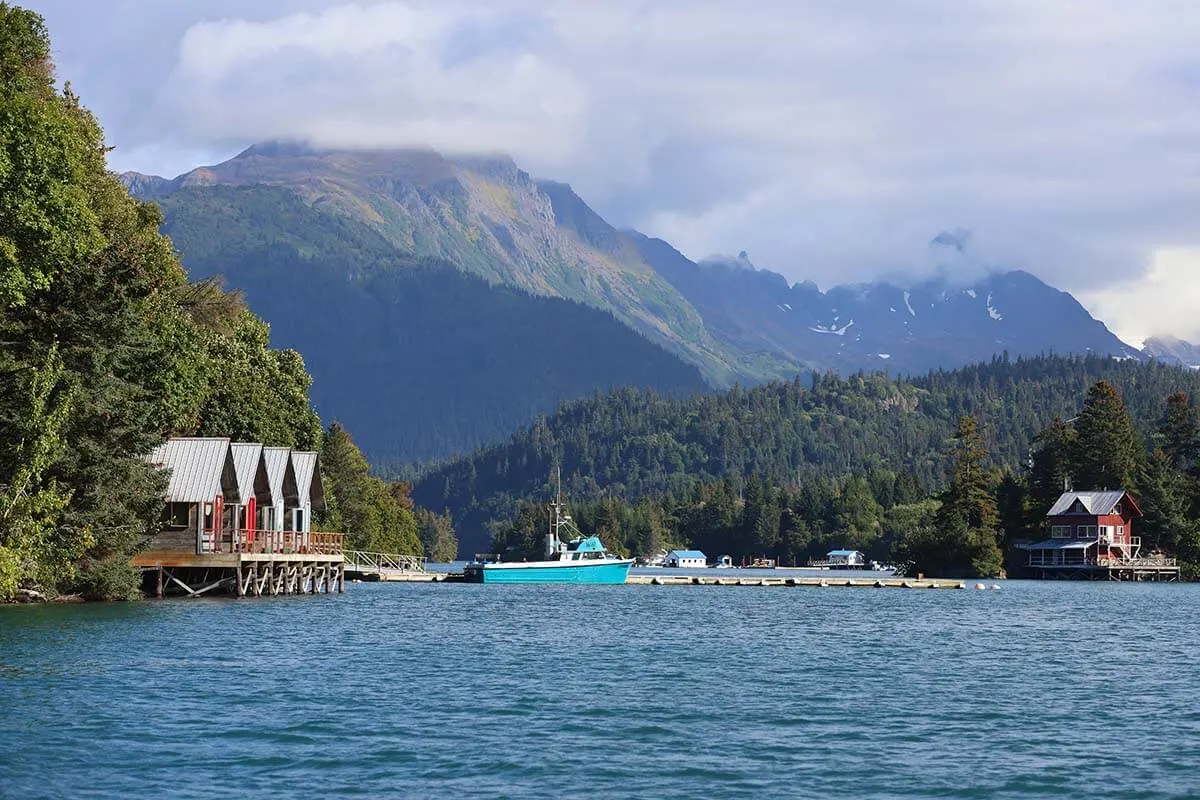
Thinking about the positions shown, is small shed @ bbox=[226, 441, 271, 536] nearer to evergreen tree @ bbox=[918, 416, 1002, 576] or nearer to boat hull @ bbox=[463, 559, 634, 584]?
boat hull @ bbox=[463, 559, 634, 584]

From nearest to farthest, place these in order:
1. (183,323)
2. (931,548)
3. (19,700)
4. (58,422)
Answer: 1. (19,700)
2. (58,422)
3. (183,323)
4. (931,548)

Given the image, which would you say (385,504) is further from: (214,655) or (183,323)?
(214,655)

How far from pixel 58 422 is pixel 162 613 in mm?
11863

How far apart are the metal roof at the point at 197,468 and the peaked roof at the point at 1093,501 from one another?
99794 millimetres

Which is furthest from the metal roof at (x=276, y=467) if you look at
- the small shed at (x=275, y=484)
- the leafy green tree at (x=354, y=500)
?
the leafy green tree at (x=354, y=500)

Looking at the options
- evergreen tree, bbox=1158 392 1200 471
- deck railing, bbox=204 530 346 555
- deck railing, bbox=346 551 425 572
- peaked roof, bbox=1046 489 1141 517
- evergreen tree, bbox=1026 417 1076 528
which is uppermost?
evergreen tree, bbox=1158 392 1200 471

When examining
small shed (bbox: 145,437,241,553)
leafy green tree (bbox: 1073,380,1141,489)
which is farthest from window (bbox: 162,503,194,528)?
leafy green tree (bbox: 1073,380,1141,489)

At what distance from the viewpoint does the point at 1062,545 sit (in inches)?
6004

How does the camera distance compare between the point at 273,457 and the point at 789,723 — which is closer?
the point at 789,723

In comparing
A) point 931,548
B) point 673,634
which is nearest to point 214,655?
point 673,634

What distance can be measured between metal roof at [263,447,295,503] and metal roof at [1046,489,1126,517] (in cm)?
9283

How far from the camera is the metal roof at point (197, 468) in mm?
72562

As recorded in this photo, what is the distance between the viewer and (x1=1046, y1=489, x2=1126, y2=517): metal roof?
496ft

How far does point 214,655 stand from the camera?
46.4 meters
